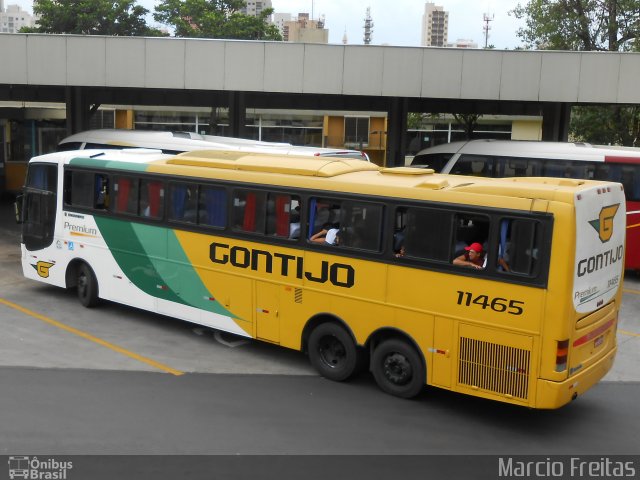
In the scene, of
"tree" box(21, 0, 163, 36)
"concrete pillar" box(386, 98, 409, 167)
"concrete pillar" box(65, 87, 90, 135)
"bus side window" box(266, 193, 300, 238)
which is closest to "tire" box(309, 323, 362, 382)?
"bus side window" box(266, 193, 300, 238)

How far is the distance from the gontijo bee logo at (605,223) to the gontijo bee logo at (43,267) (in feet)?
A: 32.7

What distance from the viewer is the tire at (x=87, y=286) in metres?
13.4

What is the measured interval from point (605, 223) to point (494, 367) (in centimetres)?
207

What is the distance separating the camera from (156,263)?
39.7 feet

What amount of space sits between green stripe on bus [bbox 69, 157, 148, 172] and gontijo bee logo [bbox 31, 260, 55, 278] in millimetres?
2095

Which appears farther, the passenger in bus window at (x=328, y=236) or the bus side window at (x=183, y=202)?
the bus side window at (x=183, y=202)

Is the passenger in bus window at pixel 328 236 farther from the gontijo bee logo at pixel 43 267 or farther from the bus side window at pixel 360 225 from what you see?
the gontijo bee logo at pixel 43 267

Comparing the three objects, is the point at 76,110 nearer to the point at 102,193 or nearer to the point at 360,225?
the point at 102,193

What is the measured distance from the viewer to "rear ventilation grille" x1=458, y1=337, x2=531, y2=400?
8.25 m

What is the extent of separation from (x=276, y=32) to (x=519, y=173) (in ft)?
157

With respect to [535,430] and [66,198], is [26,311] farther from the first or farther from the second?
[535,430]

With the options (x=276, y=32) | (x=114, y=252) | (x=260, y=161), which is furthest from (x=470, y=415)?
(x=276, y=32)

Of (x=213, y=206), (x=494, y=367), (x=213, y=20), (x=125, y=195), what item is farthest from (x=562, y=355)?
(x=213, y=20)

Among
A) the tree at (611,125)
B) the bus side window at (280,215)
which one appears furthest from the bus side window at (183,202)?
the tree at (611,125)
